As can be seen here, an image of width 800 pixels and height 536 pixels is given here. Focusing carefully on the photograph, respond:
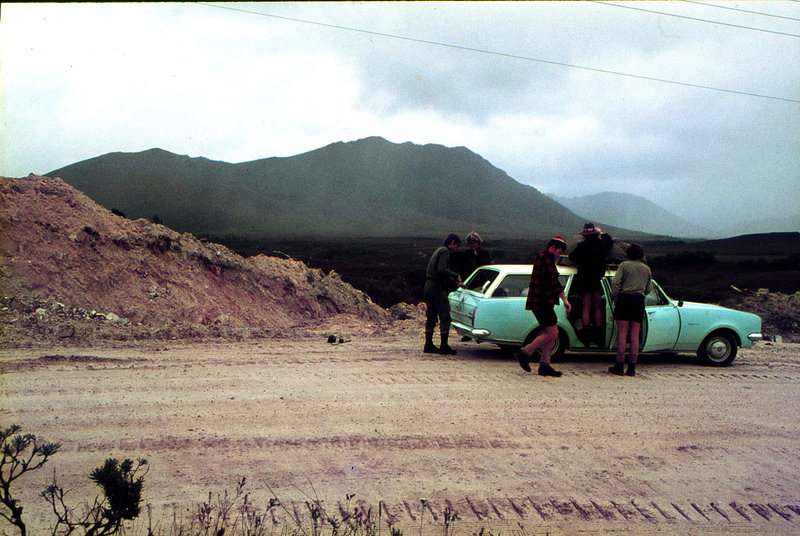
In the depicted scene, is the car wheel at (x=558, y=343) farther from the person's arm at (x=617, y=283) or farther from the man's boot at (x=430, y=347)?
the man's boot at (x=430, y=347)

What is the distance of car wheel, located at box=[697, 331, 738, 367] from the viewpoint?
10.2 metres

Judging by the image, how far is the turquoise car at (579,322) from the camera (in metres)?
9.75

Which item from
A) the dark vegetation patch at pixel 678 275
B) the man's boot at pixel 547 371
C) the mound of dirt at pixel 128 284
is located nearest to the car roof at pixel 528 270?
the man's boot at pixel 547 371

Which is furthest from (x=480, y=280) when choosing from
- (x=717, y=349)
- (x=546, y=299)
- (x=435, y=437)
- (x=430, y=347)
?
(x=435, y=437)

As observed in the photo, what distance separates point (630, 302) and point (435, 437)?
173 inches

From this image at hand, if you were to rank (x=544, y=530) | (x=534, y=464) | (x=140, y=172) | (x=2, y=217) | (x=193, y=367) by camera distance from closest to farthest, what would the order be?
(x=544, y=530) < (x=534, y=464) < (x=193, y=367) < (x=2, y=217) < (x=140, y=172)

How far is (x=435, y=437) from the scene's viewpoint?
242 inches

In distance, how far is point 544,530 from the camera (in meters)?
4.51

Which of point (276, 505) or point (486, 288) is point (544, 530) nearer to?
point (276, 505)

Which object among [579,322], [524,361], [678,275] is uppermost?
[678,275]

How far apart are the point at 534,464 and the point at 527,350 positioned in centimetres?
346

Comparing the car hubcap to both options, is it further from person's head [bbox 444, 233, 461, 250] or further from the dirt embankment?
the dirt embankment

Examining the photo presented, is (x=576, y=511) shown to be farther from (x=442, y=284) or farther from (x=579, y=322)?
(x=442, y=284)

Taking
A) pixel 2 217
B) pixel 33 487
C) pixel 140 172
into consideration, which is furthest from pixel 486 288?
pixel 140 172
